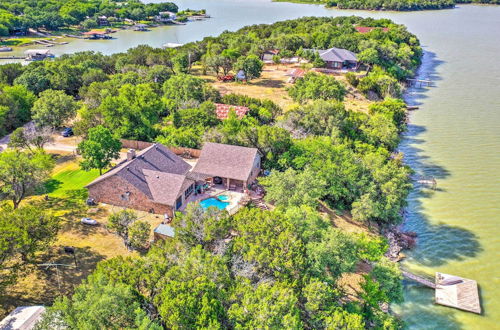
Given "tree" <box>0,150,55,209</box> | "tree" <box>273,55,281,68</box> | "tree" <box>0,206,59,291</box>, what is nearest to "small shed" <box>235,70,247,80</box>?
"tree" <box>273,55,281,68</box>

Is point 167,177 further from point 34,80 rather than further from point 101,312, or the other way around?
point 34,80

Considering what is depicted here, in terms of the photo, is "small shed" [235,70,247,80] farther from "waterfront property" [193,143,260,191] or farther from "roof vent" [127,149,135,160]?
"roof vent" [127,149,135,160]

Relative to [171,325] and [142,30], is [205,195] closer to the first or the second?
[171,325]

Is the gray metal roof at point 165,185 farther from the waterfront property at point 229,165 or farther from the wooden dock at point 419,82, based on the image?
the wooden dock at point 419,82

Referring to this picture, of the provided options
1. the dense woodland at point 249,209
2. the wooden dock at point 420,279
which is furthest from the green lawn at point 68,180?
the wooden dock at point 420,279

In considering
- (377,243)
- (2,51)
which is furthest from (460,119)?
(2,51)
